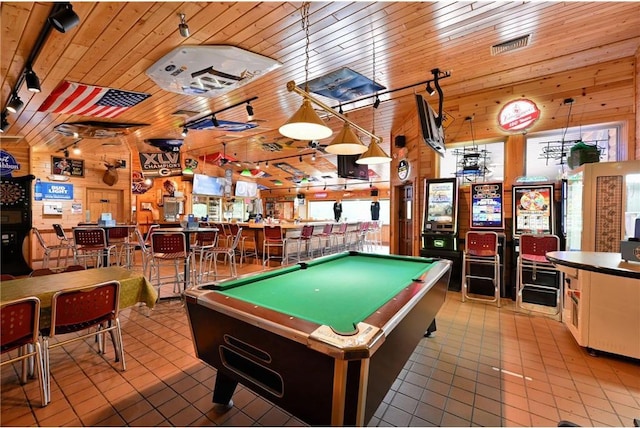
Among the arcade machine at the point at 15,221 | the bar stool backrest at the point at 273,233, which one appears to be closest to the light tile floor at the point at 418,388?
the bar stool backrest at the point at 273,233

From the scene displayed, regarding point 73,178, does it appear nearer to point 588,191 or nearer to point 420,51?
point 420,51

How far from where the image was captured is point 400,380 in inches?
89.2

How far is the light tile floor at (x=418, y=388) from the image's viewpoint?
1.86 meters

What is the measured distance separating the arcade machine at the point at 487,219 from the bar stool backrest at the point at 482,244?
30cm

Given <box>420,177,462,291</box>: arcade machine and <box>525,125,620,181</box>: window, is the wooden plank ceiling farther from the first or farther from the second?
<box>420,177,462,291</box>: arcade machine

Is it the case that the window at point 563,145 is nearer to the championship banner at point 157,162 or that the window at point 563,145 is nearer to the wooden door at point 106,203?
the championship banner at point 157,162

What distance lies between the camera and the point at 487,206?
14.8ft

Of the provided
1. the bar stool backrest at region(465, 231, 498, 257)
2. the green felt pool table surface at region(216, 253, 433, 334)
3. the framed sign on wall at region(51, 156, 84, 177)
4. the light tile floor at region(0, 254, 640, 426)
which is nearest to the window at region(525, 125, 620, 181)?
the bar stool backrest at region(465, 231, 498, 257)

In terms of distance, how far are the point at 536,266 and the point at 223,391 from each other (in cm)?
451

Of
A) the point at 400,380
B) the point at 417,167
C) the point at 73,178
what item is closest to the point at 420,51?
the point at 417,167

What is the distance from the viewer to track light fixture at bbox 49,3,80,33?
218cm

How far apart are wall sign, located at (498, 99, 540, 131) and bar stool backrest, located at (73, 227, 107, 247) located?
7044 millimetres

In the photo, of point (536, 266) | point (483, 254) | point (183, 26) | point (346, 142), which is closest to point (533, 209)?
point (536, 266)

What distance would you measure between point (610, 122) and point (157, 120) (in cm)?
759
